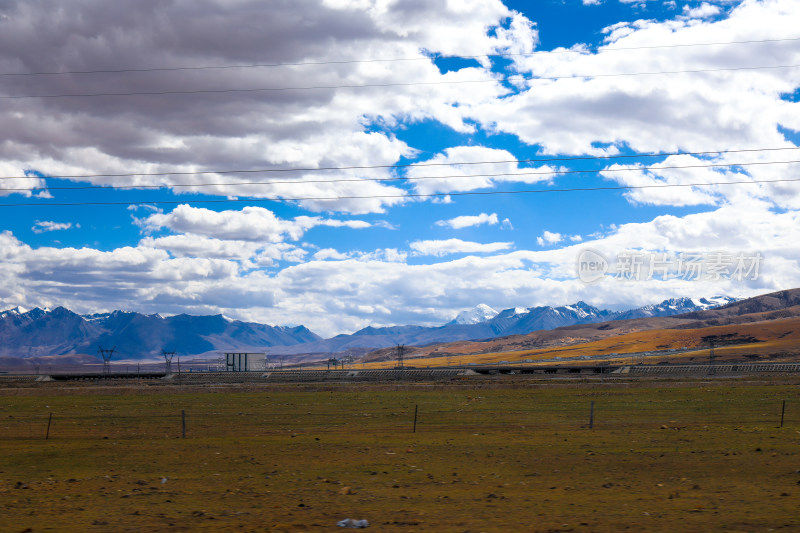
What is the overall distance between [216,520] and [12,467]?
15546 mm

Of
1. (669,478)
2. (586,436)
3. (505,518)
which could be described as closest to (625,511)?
(505,518)

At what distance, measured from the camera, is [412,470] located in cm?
2570

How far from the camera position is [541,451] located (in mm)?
29812

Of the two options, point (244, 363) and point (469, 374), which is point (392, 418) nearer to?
point (469, 374)

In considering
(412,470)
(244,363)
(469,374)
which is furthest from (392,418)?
(244,363)

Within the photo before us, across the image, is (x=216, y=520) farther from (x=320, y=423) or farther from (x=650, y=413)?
(x=650, y=413)

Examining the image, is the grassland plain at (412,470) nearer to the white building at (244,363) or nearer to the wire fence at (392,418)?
the wire fence at (392,418)

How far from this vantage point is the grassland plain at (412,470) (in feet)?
58.7

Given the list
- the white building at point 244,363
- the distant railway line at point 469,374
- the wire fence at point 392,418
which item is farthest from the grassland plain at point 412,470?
the white building at point 244,363

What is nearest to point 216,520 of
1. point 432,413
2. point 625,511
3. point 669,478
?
point 625,511

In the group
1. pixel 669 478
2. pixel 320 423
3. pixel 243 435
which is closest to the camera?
pixel 669 478

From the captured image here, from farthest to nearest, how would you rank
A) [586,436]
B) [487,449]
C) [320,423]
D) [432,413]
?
[432,413] → [320,423] → [586,436] → [487,449]

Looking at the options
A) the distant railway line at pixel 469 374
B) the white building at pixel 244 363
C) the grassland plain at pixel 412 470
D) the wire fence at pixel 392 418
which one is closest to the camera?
the grassland plain at pixel 412 470

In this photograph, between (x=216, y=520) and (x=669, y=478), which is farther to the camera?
(x=669, y=478)
